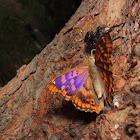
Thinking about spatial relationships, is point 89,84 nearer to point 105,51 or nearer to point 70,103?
point 70,103

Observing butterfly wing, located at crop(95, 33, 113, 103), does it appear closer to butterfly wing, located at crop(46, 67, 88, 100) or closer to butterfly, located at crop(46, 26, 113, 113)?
butterfly, located at crop(46, 26, 113, 113)

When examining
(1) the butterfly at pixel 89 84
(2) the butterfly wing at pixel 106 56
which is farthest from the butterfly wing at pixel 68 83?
(2) the butterfly wing at pixel 106 56

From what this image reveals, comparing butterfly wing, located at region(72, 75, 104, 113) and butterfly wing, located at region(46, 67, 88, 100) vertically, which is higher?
butterfly wing, located at region(46, 67, 88, 100)

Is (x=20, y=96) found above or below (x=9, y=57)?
below

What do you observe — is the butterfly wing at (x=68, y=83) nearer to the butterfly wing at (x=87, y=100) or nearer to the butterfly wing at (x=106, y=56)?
the butterfly wing at (x=87, y=100)

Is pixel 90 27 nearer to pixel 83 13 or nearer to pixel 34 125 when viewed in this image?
pixel 83 13

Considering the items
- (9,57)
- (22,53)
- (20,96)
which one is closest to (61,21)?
(22,53)

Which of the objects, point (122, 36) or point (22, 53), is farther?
point (22, 53)

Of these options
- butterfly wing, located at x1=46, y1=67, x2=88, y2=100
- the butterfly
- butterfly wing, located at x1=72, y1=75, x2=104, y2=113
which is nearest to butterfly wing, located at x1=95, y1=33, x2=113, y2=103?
the butterfly

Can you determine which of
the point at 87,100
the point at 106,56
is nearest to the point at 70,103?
the point at 87,100
